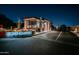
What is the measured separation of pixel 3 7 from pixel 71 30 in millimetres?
1171

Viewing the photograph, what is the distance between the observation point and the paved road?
16.5ft

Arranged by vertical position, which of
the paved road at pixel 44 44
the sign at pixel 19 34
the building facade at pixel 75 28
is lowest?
the paved road at pixel 44 44

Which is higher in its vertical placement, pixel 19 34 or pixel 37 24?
pixel 37 24

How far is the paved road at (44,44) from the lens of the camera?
5031mm

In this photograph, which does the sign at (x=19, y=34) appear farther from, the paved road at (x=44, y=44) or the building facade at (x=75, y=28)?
the building facade at (x=75, y=28)

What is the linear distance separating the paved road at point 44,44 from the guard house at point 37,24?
0.11 m

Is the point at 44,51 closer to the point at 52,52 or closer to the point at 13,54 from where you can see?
the point at 52,52

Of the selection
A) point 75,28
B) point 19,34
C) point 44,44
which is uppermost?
point 75,28

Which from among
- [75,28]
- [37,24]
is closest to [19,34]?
[37,24]

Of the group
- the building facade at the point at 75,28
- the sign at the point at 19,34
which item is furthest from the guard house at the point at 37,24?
the building facade at the point at 75,28

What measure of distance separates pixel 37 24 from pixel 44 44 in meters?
0.36

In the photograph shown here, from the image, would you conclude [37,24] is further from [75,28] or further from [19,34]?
[75,28]

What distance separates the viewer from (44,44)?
5.09 metres
